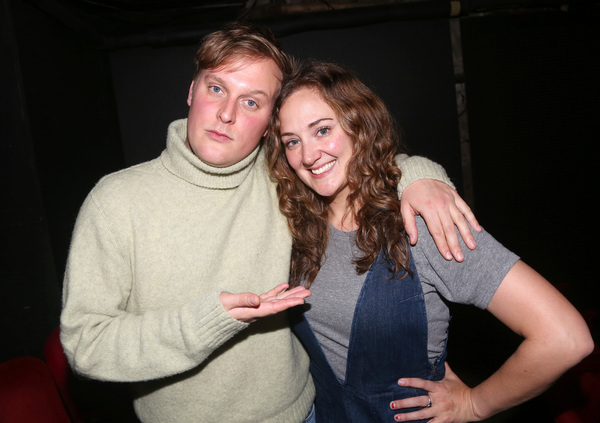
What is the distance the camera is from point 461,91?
3939mm

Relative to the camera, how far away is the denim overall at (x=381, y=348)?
1.33m

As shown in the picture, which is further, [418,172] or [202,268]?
[418,172]

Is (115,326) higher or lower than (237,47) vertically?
lower

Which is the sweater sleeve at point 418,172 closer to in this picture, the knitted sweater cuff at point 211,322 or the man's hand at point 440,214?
the man's hand at point 440,214

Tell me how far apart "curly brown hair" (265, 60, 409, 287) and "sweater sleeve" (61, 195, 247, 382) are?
0.47m

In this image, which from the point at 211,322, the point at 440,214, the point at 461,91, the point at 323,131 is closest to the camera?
the point at 211,322

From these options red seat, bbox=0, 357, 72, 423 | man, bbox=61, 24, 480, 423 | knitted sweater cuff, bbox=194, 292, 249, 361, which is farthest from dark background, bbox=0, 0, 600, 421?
knitted sweater cuff, bbox=194, 292, 249, 361

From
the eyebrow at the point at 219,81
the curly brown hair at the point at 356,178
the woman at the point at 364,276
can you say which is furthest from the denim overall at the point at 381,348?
the eyebrow at the point at 219,81

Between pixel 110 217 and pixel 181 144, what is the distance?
0.35 meters

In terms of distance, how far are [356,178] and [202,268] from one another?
0.65 metres

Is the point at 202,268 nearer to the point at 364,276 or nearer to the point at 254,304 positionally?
the point at 254,304

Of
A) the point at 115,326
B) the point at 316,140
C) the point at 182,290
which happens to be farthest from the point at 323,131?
the point at 115,326

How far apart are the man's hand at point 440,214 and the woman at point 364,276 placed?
4 cm

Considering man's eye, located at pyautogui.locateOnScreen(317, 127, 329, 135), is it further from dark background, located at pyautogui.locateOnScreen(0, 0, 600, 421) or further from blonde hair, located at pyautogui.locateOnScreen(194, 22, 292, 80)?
dark background, located at pyautogui.locateOnScreen(0, 0, 600, 421)
